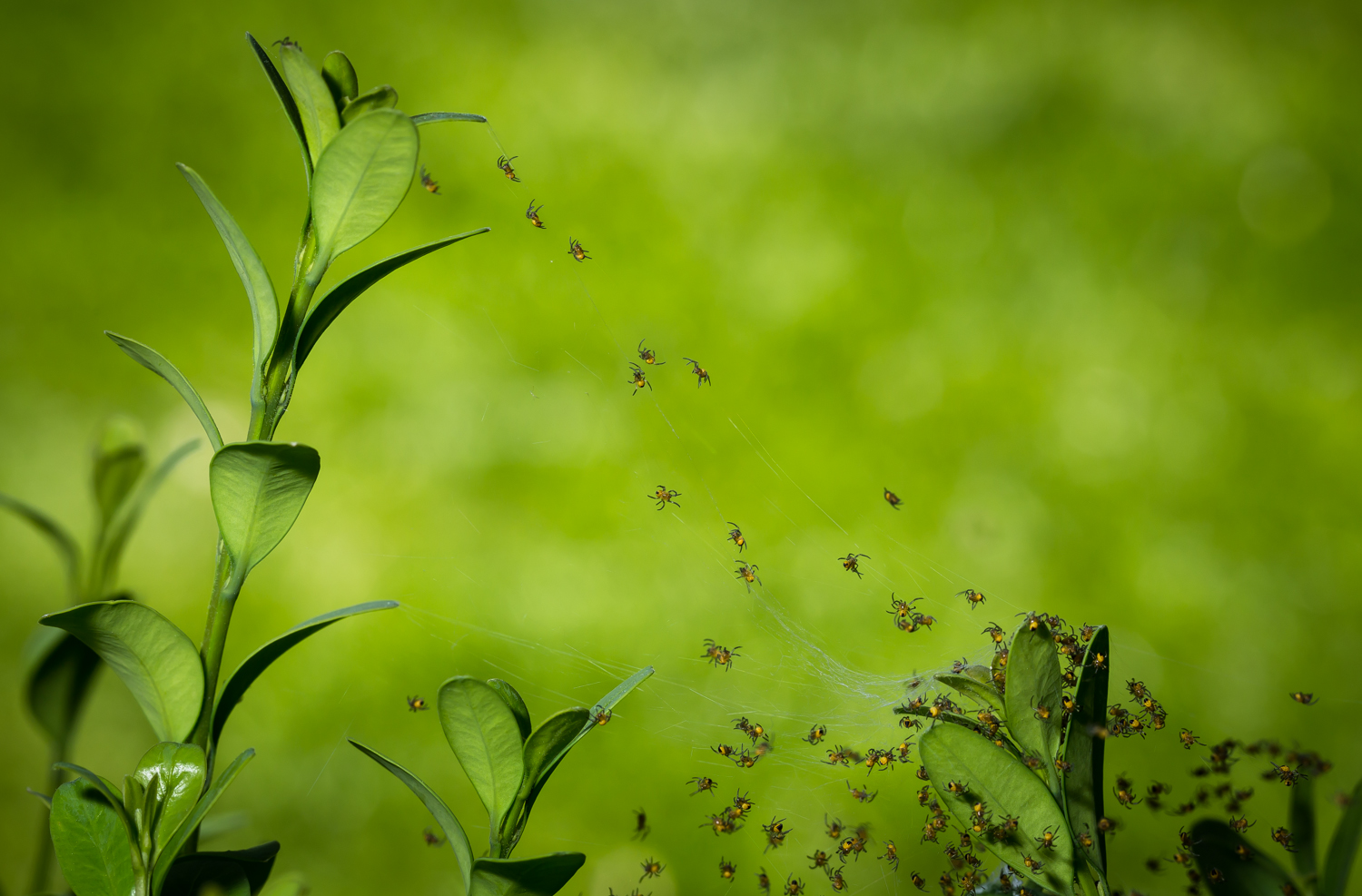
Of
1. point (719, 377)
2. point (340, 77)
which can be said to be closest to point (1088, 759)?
point (340, 77)

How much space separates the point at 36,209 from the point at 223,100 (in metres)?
0.23

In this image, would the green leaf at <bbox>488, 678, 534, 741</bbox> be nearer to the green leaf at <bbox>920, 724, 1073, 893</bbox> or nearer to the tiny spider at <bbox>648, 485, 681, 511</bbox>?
the green leaf at <bbox>920, 724, 1073, 893</bbox>

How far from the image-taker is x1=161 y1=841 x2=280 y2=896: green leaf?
35 centimetres

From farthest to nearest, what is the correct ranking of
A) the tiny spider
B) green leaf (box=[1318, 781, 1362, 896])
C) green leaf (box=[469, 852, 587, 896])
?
the tiny spider, green leaf (box=[1318, 781, 1362, 896]), green leaf (box=[469, 852, 587, 896])

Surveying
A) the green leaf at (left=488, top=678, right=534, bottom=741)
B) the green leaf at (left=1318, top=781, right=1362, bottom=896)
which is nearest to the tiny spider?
the green leaf at (left=488, top=678, right=534, bottom=741)

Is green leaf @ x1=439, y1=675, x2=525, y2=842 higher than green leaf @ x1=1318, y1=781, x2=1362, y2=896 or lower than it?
lower

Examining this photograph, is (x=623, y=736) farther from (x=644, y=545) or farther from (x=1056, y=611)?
(x=1056, y=611)

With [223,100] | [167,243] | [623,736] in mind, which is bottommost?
[623,736]

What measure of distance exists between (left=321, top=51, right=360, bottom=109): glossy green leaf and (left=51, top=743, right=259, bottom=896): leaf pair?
298 mm

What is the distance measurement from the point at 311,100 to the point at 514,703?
0.29 meters

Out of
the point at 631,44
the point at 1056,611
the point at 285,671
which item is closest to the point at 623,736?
the point at 285,671

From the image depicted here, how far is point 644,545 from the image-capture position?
2.93 ft

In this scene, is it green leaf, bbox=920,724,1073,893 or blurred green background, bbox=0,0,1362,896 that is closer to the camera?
green leaf, bbox=920,724,1073,893

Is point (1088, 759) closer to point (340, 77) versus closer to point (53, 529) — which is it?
point (340, 77)
